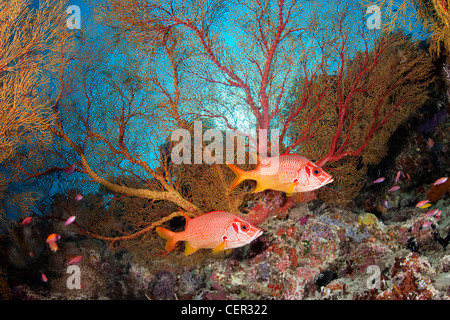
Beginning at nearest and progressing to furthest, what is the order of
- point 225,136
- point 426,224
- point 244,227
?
point 244,227
point 426,224
point 225,136

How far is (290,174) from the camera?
2320 millimetres

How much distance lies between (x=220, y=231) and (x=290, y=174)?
89 centimetres

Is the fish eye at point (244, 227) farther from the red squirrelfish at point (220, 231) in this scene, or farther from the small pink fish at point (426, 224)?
the small pink fish at point (426, 224)

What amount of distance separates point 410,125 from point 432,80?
0.98 metres

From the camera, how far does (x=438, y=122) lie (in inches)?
195

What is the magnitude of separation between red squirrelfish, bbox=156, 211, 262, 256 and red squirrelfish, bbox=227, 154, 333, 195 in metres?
0.46

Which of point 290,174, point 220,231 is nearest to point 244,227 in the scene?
point 220,231

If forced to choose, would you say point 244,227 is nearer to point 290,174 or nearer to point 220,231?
point 220,231

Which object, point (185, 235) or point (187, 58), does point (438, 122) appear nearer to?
point (187, 58)

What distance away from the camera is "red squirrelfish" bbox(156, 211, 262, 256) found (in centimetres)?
230

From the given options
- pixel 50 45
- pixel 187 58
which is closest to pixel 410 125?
pixel 187 58

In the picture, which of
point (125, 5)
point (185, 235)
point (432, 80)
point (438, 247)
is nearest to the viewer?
point (185, 235)

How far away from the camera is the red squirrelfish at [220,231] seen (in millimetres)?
2297

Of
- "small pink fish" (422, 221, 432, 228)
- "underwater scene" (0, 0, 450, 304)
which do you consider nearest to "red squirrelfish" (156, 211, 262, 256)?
"underwater scene" (0, 0, 450, 304)
